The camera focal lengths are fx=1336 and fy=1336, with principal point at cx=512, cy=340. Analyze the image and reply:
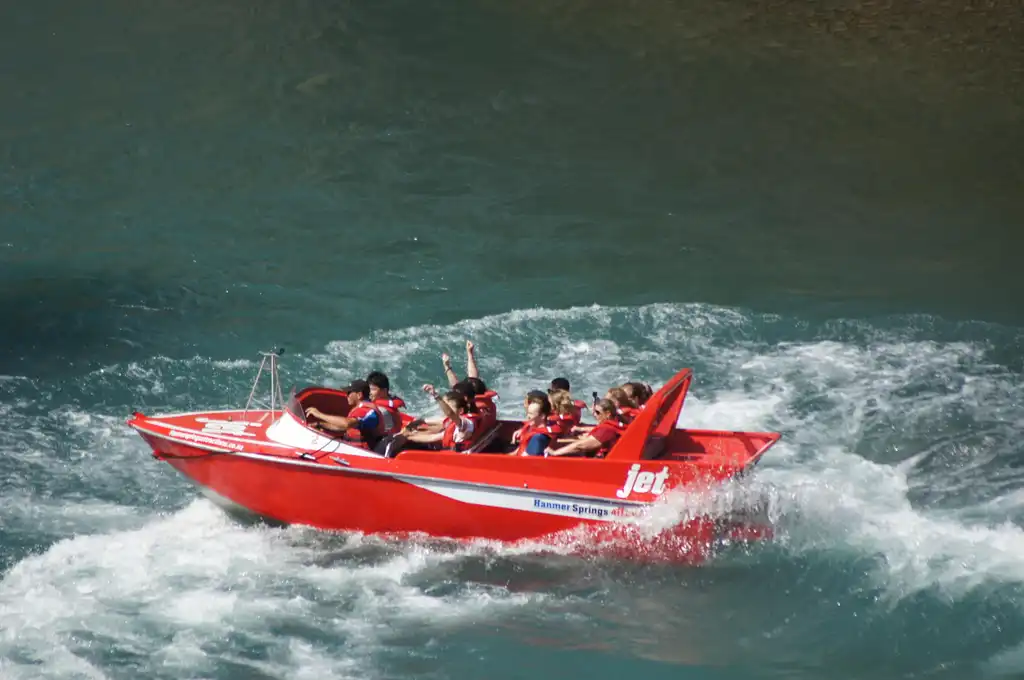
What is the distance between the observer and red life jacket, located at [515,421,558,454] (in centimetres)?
1327

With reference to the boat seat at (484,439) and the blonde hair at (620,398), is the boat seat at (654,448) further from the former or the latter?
the boat seat at (484,439)

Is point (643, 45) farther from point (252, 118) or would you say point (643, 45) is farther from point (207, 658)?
point (207, 658)

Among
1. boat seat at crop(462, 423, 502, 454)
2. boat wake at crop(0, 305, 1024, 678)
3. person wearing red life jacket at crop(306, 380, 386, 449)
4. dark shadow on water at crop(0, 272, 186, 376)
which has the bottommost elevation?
boat wake at crop(0, 305, 1024, 678)

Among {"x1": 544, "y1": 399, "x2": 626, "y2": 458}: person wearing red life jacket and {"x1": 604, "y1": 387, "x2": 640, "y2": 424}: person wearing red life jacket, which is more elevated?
Result: {"x1": 604, "y1": 387, "x2": 640, "y2": 424}: person wearing red life jacket

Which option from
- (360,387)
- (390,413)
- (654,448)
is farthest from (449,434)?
(654,448)

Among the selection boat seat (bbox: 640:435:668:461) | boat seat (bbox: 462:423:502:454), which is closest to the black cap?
boat seat (bbox: 462:423:502:454)

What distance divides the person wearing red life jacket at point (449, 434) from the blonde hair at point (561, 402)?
2.74ft

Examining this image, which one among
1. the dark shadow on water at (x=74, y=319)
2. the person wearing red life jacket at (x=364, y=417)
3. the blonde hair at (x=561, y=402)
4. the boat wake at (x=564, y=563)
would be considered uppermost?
the dark shadow on water at (x=74, y=319)

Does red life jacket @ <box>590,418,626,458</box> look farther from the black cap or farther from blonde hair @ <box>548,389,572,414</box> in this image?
the black cap

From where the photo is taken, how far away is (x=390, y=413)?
13766mm

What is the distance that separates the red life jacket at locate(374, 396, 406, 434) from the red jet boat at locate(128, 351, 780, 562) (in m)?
0.40

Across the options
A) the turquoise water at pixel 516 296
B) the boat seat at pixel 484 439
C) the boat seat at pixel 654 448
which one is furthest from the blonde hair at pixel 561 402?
the turquoise water at pixel 516 296

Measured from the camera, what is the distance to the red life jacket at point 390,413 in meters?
13.7

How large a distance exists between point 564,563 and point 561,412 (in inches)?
59.4
